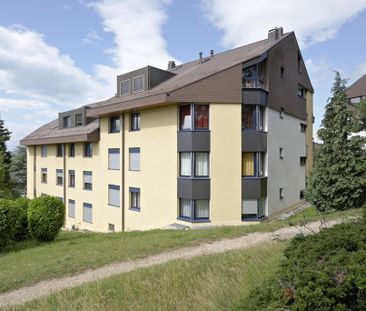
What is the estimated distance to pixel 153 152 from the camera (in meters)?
17.1

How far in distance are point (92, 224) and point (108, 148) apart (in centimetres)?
568

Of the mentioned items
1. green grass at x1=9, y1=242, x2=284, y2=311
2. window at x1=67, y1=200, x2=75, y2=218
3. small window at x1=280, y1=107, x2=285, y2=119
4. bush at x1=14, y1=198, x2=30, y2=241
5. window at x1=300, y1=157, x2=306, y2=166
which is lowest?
window at x1=67, y1=200, x2=75, y2=218

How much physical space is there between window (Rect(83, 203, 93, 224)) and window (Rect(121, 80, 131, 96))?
817cm

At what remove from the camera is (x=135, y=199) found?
18578mm

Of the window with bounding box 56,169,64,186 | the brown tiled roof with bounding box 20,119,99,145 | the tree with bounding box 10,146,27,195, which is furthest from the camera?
the tree with bounding box 10,146,27,195

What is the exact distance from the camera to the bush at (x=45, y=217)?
532 inches

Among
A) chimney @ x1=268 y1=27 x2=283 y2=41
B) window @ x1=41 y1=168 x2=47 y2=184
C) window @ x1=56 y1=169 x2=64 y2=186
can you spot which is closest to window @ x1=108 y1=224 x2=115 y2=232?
window @ x1=56 y1=169 x2=64 y2=186

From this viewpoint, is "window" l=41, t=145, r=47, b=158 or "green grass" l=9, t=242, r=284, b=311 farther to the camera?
"window" l=41, t=145, r=47, b=158

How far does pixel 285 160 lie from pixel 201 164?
6.34 meters

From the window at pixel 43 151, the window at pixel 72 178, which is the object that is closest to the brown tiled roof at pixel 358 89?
the window at pixel 72 178

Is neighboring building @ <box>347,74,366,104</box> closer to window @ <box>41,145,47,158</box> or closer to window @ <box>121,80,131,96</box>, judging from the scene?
window @ <box>121,80,131,96</box>

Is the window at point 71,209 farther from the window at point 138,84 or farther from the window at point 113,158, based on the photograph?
the window at point 138,84

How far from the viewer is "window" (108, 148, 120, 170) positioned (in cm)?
1973

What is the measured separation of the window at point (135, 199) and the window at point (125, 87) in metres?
6.75
